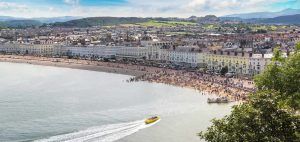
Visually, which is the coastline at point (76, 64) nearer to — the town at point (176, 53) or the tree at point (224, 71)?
the town at point (176, 53)

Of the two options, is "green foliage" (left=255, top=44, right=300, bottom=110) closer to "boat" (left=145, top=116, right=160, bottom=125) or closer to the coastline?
"boat" (left=145, top=116, right=160, bottom=125)

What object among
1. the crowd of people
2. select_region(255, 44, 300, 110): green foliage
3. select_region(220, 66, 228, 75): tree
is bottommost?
the crowd of people

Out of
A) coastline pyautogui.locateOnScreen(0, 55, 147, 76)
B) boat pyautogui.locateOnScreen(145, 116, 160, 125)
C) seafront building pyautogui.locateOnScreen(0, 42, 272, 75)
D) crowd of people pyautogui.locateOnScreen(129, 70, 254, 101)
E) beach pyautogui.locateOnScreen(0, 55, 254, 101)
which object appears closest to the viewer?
boat pyautogui.locateOnScreen(145, 116, 160, 125)

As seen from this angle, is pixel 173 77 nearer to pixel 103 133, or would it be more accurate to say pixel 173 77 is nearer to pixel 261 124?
pixel 103 133

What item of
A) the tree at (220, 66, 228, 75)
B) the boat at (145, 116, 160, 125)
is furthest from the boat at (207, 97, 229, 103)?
the tree at (220, 66, 228, 75)

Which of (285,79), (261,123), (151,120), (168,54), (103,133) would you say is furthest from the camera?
(168,54)

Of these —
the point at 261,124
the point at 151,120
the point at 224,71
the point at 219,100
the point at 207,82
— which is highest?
the point at 261,124

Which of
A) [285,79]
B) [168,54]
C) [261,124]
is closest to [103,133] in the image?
[285,79]

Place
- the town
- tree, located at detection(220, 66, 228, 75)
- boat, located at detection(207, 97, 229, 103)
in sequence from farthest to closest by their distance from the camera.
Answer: the town
tree, located at detection(220, 66, 228, 75)
boat, located at detection(207, 97, 229, 103)

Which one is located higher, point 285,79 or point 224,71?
point 285,79
